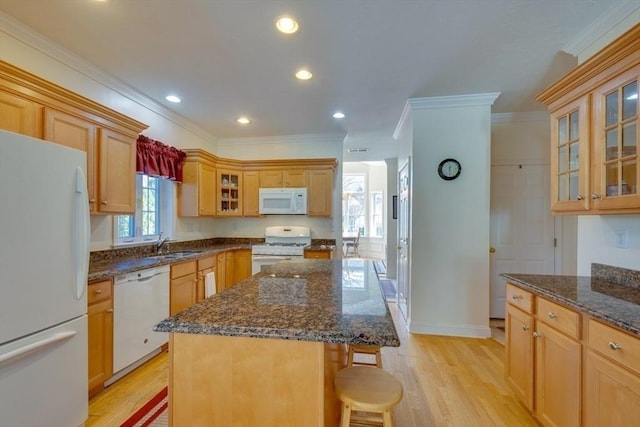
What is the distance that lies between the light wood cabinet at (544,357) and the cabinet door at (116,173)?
10.9 ft

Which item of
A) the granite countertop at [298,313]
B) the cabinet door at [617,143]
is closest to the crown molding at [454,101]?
the cabinet door at [617,143]

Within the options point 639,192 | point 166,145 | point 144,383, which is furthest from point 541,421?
point 166,145

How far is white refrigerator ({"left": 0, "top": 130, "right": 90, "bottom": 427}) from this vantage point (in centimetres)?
136

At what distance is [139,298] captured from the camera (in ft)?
8.20

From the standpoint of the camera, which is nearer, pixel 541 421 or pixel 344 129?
pixel 541 421

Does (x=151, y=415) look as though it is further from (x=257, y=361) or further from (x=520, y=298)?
(x=520, y=298)

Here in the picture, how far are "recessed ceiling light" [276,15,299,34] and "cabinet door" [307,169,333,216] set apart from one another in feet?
8.39

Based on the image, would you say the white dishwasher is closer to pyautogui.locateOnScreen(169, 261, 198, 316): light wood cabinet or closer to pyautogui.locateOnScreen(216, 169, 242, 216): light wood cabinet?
pyautogui.locateOnScreen(169, 261, 198, 316): light wood cabinet

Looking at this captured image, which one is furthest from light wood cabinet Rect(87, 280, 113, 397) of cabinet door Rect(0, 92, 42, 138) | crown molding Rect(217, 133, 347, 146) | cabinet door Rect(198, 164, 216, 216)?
crown molding Rect(217, 133, 347, 146)

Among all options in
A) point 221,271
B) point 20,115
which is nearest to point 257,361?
A: point 20,115

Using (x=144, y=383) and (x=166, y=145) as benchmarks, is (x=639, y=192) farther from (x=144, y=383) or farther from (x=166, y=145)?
(x=166, y=145)

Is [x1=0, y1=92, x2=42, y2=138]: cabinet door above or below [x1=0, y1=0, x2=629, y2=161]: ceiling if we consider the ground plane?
below

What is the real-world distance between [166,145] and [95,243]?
150 cm

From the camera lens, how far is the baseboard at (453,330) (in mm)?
3227
